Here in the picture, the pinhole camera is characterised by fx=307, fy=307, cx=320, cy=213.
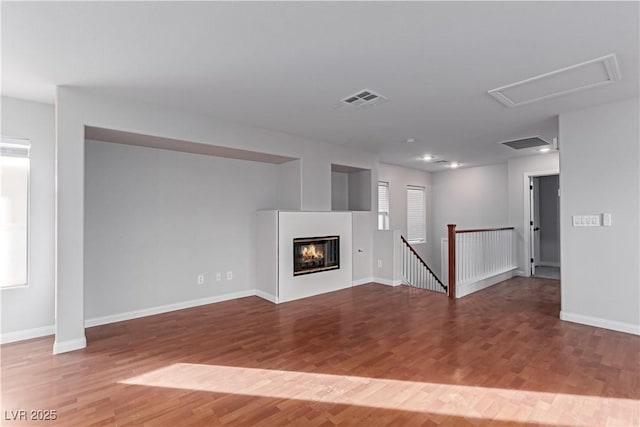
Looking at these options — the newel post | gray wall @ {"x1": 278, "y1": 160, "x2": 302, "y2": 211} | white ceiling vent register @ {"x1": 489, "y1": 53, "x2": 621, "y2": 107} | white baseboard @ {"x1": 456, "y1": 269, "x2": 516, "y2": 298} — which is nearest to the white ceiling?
white ceiling vent register @ {"x1": 489, "y1": 53, "x2": 621, "y2": 107}

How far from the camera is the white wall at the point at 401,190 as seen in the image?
7453 mm

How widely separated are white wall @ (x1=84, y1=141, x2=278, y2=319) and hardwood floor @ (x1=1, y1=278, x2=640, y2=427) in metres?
0.46

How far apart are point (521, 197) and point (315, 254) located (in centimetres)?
478

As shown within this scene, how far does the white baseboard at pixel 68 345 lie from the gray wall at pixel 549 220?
9536 millimetres

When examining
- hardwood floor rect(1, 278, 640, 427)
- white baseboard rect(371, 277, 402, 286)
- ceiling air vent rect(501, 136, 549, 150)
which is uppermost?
ceiling air vent rect(501, 136, 549, 150)

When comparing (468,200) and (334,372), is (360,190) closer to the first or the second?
(468,200)

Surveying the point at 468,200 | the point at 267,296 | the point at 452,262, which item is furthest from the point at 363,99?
the point at 468,200

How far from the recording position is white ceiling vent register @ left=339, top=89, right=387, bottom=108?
321 cm

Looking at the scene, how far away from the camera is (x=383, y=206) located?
7402 millimetres

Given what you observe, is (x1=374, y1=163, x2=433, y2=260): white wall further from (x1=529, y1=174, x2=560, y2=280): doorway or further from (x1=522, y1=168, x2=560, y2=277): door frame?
(x1=529, y1=174, x2=560, y2=280): doorway

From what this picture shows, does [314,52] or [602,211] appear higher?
[314,52]

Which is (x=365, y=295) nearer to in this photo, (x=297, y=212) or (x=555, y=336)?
(x=297, y=212)

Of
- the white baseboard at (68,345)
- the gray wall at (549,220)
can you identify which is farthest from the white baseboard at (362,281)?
the gray wall at (549,220)

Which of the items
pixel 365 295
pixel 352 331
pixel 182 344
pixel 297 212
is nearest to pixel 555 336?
pixel 352 331
